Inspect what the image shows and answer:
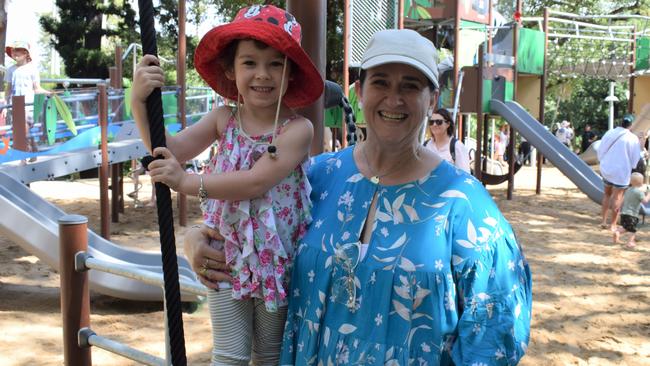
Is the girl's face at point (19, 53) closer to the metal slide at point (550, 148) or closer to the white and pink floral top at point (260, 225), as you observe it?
the white and pink floral top at point (260, 225)

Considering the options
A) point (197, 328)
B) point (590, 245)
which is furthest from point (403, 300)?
point (590, 245)

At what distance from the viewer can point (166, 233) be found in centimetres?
123

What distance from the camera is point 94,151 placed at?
9.09 metres

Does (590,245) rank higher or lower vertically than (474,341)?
lower

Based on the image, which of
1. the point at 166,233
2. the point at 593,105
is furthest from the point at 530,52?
the point at 593,105

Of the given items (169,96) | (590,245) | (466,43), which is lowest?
(590,245)

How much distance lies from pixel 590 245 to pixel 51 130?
24.2ft

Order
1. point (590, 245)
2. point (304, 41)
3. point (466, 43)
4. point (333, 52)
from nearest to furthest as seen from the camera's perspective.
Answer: point (304, 41) → point (590, 245) → point (466, 43) → point (333, 52)

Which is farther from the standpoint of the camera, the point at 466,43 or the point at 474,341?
the point at 466,43

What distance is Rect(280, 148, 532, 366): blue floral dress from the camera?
1.56m

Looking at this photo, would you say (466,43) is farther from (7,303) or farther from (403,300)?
(403,300)

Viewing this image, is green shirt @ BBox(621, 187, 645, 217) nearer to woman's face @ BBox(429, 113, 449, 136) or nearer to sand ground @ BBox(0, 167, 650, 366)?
sand ground @ BBox(0, 167, 650, 366)

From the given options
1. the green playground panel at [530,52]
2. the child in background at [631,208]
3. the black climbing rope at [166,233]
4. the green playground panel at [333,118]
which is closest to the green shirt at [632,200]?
the child in background at [631,208]

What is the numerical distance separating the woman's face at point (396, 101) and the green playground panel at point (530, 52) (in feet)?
47.2
